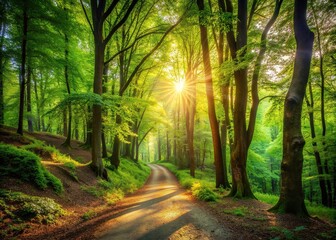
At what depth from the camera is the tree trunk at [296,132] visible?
5.29 m

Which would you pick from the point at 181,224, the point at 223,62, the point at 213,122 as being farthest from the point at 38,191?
the point at 223,62

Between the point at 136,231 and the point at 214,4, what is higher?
the point at 214,4

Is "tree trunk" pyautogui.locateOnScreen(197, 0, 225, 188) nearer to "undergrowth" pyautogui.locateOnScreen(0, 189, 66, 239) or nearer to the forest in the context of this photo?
the forest

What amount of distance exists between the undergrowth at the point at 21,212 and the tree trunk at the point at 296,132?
6.45m

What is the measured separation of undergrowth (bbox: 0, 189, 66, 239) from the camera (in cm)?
422

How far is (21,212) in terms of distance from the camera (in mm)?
4695

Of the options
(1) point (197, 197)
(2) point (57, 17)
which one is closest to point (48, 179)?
(1) point (197, 197)

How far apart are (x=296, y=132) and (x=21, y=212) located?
7.49 metres

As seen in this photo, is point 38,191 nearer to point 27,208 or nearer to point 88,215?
point 27,208

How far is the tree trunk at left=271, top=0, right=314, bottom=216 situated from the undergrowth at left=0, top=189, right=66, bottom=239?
254 inches

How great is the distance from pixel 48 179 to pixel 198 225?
5.44 metres

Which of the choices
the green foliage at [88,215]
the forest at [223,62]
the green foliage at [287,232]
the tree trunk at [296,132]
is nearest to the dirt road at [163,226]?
the green foliage at [88,215]

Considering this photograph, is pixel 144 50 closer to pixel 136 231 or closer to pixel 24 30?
pixel 24 30

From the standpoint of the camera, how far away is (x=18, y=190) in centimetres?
555
